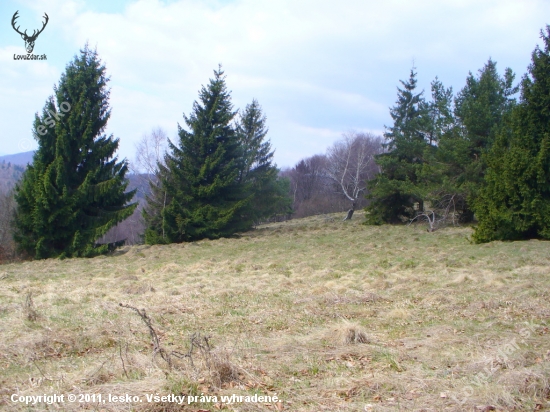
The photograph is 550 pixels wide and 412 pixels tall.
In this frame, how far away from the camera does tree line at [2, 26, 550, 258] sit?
1723 centimetres

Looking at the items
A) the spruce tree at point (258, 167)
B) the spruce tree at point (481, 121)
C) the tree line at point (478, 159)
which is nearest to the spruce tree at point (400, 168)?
the tree line at point (478, 159)

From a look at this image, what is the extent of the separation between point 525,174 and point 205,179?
1704cm

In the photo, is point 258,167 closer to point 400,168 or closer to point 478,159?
point 400,168

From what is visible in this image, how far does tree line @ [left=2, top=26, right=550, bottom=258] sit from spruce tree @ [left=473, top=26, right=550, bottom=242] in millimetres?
41

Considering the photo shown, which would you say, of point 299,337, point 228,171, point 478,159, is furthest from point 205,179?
point 299,337

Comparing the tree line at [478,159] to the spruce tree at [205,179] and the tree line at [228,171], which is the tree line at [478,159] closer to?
the tree line at [228,171]

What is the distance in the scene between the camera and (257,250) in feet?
62.6

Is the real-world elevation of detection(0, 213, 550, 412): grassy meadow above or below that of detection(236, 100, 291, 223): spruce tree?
below

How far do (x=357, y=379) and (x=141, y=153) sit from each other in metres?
34.2

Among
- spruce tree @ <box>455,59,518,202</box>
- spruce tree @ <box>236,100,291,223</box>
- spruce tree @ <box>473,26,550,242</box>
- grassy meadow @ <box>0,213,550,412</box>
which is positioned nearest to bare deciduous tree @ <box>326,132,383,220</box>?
spruce tree @ <box>236,100,291,223</box>

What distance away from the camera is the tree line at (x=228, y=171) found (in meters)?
17.2

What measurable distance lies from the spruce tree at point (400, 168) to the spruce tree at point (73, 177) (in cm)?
1535

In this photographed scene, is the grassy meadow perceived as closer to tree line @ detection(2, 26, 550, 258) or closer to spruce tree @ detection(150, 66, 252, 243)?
tree line @ detection(2, 26, 550, 258)

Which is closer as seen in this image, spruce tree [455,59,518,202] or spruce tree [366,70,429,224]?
spruce tree [455,59,518,202]
